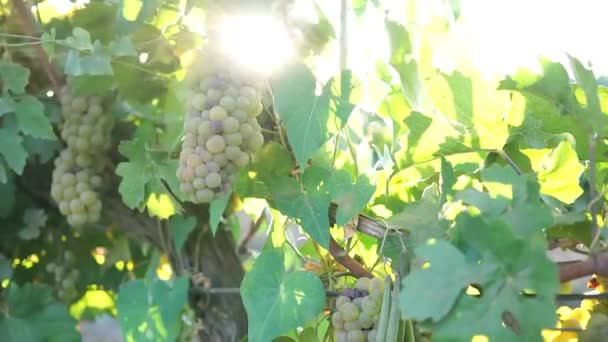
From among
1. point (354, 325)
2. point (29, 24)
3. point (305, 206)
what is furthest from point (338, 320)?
point (29, 24)

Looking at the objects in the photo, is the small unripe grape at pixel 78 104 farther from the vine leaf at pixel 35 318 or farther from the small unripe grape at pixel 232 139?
the small unripe grape at pixel 232 139

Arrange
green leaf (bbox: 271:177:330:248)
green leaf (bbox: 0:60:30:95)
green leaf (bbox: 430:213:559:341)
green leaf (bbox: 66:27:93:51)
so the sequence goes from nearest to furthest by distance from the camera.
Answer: green leaf (bbox: 430:213:559:341)
green leaf (bbox: 271:177:330:248)
green leaf (bbox: 66:27:93:51)
green leaf (bbox: 0:60:30:95)

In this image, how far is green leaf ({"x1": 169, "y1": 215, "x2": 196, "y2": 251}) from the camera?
1077mm

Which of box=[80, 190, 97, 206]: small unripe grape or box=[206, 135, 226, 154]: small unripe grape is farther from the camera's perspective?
box=[80, 190, 97, 206]: small unripe grape

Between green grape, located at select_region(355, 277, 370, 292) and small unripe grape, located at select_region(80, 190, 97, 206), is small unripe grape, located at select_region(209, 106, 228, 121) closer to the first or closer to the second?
green grape, located at select_region(355, 277, 370, 292)

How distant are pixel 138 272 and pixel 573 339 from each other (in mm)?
846

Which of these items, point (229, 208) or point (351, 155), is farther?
point (229, 208)

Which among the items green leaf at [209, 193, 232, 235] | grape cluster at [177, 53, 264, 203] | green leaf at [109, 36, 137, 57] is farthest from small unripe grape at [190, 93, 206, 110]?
green leaf at [109, 36, 137, 57]

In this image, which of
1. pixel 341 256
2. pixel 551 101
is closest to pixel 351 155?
pixel 341 256

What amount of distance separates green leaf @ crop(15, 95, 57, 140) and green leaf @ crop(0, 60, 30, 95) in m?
0.02

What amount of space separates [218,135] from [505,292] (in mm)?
334

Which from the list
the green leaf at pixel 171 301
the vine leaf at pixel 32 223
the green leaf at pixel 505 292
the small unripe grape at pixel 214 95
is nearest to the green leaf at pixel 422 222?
the green leaf at pixel 505 292

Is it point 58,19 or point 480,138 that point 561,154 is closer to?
point 480,138

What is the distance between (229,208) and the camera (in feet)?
3.55
